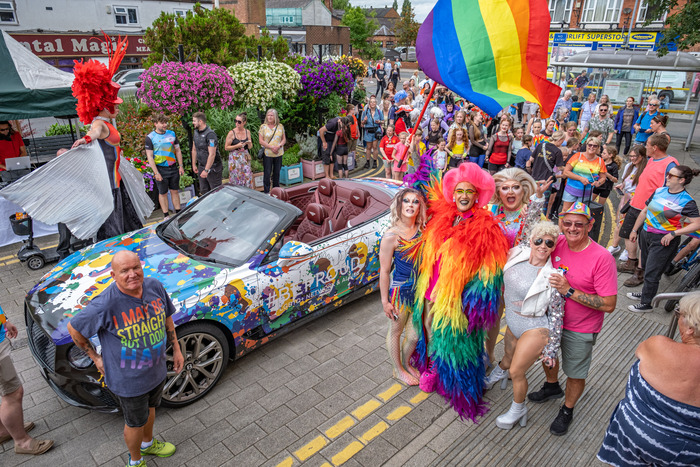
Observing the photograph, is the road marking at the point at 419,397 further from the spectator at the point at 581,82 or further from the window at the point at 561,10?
the window at the point at 561,10

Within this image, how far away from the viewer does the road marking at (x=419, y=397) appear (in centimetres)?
419

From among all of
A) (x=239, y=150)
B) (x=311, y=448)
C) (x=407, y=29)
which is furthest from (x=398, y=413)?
(x=407, y=29)

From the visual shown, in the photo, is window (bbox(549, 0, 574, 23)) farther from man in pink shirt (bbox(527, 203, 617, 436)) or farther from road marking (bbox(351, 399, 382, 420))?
road marking (bbox(351, 399, 382, 420))

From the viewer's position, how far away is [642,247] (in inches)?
227

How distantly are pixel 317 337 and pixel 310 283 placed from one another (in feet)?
2.53

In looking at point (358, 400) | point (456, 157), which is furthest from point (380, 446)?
point (456, 157)

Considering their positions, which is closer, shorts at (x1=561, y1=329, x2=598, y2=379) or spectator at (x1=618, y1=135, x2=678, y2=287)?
shorts at (x1=561, y1=329, x2=598, y2=379)

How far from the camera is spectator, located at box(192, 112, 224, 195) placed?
8039 mm

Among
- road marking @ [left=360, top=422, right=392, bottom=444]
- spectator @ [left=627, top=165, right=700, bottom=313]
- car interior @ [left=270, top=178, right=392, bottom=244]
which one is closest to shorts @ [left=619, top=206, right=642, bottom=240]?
spectator @ [left=627, top=165, right=700, bottom=313]

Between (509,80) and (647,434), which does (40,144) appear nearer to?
(509,80)

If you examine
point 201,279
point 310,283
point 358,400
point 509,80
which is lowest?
point 358,400

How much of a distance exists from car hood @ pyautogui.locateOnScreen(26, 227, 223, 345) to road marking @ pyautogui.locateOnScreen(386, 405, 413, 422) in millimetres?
2030

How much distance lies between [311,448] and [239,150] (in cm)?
624

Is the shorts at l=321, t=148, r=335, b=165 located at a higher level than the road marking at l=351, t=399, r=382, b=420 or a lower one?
higher
